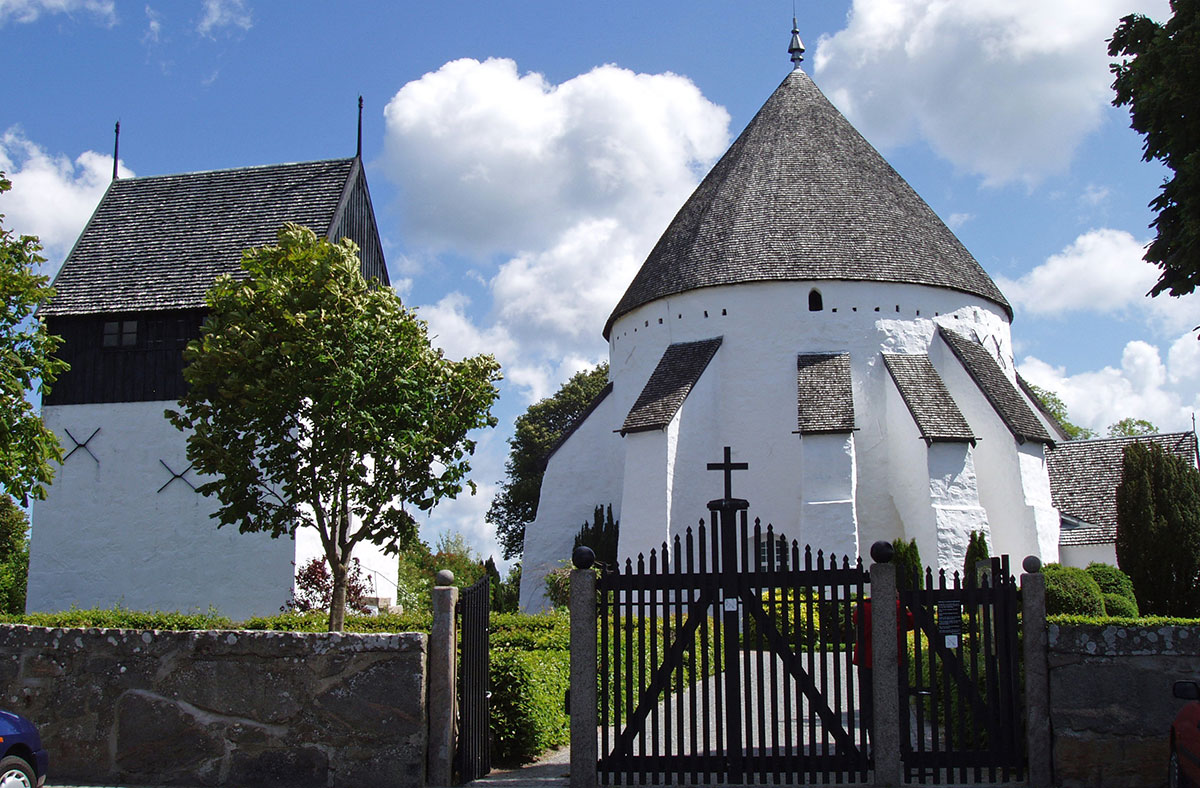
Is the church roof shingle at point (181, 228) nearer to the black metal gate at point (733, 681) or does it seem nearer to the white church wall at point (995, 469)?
the white church wall at point (995, 469)

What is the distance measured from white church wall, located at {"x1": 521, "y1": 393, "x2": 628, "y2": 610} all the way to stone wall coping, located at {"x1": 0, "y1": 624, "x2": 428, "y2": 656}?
19.0 meters

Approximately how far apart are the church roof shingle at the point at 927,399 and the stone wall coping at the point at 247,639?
16475 millimetres

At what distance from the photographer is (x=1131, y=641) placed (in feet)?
26.6

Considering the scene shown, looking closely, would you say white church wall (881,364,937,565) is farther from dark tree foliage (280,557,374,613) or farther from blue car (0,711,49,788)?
blue car (0,711,49,788)

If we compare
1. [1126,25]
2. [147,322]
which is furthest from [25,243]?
[1126,25]

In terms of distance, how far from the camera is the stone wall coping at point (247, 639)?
8.07 meters

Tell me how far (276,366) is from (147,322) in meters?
10.2

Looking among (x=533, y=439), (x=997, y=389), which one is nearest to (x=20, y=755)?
Answer: (x=997, y=389)

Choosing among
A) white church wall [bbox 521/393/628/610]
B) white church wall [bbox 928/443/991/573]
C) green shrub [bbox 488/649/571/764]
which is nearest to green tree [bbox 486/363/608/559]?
white church wall [bbox 521/393/628/610]

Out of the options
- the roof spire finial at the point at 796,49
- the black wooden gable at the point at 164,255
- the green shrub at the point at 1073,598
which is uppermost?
the roof spire finial at the point at 796,49

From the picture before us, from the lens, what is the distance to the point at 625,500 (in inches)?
950

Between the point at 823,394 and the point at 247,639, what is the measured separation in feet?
57.2

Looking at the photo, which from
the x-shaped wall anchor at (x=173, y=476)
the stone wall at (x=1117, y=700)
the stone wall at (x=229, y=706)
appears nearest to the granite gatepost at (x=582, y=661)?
the stone wall at (x=229, y=706)

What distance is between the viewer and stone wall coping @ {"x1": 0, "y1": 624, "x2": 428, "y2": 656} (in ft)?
26.5
